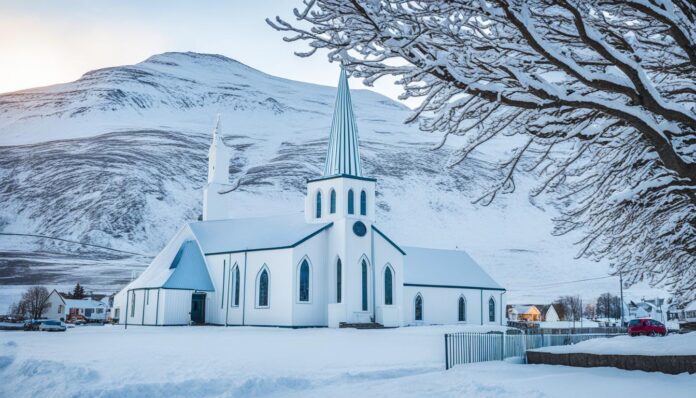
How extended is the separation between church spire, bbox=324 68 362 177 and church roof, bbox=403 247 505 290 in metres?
11.2

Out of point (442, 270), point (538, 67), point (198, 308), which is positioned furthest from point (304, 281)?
point (538, 67)

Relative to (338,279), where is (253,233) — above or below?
above

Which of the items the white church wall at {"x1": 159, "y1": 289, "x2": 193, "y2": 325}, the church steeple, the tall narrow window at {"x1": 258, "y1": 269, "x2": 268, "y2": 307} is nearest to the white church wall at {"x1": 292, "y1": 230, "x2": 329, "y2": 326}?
the tall narrow window at {"x1": 258, "y1": 269, "x2": 268, "y2": 307}

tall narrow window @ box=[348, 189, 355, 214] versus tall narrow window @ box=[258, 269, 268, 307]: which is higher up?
tall narrow window @ box=[348, 189, 355, 214]

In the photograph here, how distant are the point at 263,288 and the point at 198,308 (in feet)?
20.2

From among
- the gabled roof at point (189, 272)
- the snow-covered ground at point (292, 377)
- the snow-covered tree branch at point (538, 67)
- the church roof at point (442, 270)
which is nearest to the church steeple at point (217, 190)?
the gabled roof at point (189, 272)

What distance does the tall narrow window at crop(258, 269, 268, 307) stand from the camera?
48.2m

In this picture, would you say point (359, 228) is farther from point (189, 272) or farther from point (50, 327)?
point (50, 327)

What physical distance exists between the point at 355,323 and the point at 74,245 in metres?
99.8

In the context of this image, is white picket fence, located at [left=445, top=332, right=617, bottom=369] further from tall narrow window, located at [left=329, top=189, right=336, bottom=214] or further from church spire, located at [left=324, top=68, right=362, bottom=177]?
church spire, located at [left=324, top=68, right=362, bottom=177]

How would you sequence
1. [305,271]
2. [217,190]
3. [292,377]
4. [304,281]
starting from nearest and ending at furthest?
[292,377] < [304,281] < [305,271] < [217,190]

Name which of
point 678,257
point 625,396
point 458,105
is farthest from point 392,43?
point 678,257

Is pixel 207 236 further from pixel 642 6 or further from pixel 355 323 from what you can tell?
pixel 642 6

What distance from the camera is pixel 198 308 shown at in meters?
51.1
